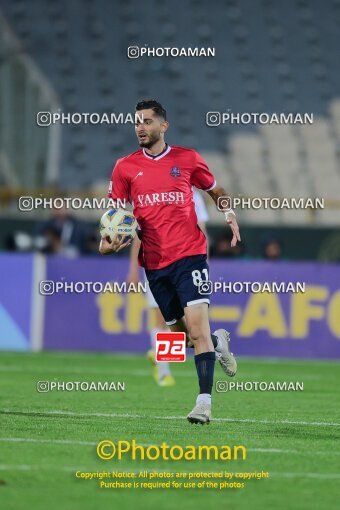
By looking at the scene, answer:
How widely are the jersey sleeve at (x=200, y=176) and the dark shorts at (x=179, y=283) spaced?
0.51 meters

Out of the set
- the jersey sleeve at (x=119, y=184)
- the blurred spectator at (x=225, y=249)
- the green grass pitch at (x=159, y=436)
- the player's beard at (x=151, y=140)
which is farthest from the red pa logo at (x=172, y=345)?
the blurred spectator at (x=225, y=249)

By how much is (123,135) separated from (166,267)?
1813cm

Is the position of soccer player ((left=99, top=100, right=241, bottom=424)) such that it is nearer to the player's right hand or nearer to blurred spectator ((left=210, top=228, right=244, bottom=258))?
the player's right hand

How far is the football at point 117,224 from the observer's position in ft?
25.9

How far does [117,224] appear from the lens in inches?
312

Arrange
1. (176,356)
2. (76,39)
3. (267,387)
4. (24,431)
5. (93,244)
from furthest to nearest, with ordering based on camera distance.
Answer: (76,39) < (93,244) < (267,387) < (176,356) < (24,431)

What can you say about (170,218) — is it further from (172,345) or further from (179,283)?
(172,345)

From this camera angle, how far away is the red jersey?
26.9ft

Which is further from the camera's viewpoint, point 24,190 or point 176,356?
point 24,190

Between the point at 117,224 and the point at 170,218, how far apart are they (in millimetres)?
450

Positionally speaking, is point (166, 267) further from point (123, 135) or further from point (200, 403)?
point (123, 135)

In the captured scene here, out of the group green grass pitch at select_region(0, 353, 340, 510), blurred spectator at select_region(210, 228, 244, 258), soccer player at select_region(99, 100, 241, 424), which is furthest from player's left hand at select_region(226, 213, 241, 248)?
blurred spectator at select_region(210, 228, 244, 258)

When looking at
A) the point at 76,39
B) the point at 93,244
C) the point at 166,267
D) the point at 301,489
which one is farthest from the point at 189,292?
the point at 76,39

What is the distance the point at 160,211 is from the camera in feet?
26.9
